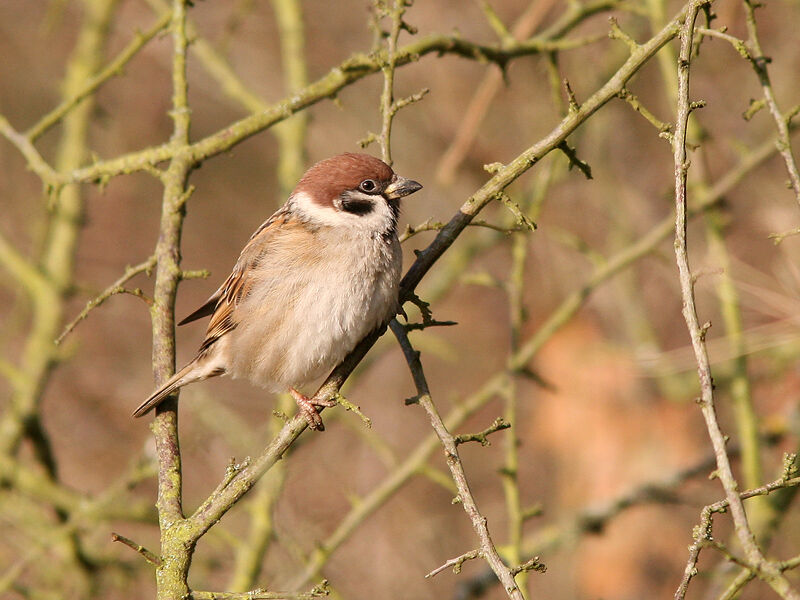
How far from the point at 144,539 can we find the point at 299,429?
270 cm

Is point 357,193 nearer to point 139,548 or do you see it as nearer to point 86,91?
point 86,91

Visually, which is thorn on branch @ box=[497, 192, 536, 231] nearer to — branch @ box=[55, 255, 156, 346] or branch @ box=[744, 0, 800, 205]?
branch @ box=[744, 0, 800, 205]

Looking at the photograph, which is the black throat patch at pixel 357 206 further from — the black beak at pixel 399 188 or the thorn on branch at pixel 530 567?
the thorn on branch at pixel 530 567

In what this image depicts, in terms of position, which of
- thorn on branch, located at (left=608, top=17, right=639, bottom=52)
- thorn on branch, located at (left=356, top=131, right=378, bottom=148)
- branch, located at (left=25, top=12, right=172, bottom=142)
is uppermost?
branch, located at (left=25, top=12, right=172, bottom=142)

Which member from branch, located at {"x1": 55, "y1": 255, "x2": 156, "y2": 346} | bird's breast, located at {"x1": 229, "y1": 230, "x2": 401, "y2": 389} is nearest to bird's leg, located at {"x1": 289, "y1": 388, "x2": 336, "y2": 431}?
bird's breast, located at {"x1": 229, "y1": 230, "x2": 401, "y2": 389}

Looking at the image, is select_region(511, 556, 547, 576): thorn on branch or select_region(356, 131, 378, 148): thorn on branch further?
select_region(356, 131, 378, 148): thorn on branch

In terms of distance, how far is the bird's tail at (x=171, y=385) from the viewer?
264cm

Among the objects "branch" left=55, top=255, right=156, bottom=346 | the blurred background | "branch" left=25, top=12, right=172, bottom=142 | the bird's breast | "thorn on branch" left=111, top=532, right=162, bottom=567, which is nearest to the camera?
"thorn on branch" left=111, top=532, right=162, bottom=567

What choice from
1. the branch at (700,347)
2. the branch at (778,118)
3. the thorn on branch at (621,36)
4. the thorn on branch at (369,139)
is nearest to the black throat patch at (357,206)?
the thorn on branch at (369,139)

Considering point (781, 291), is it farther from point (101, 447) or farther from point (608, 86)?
point (101, 447)

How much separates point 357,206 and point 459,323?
124 inches

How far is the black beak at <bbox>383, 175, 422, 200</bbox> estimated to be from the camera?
3.24m

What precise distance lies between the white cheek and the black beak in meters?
0.03

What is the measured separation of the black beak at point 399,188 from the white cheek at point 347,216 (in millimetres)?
34
